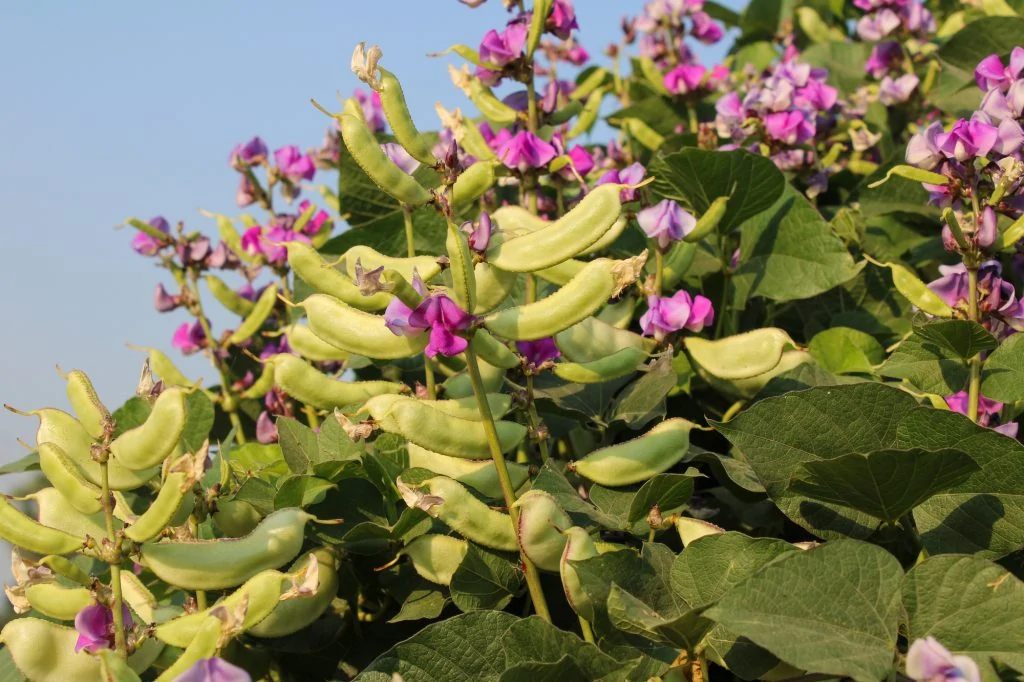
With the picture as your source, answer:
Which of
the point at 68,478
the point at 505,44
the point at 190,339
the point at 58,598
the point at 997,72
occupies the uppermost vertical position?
the point at 505,44

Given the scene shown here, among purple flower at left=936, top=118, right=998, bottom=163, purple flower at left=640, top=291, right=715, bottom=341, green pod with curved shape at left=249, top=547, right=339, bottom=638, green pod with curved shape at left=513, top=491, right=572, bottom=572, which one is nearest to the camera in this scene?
green pod with curved shape at left=513, top=491, right=572, bottom=572

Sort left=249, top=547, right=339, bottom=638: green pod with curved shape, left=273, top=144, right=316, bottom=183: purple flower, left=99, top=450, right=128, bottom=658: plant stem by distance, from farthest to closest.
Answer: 1. left=273, top=144, right=316, bottom=183: purple flower
2. left=249, top=547, right=339, bottom=638: green pod with curved shape
3. left=99, top=450, right=128, bottom=658: plant stem

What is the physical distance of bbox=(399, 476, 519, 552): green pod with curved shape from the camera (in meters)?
1.65

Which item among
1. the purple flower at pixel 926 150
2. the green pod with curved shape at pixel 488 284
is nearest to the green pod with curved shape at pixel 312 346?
the green pod with curved shape at pixel 488 284

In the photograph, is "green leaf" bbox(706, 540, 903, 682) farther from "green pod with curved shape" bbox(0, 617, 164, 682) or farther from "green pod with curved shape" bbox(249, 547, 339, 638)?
"green pod with curved shape" bbox(0, 617, 164, 682)

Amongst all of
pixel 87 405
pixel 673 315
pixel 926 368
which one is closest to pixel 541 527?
pixel 87 405

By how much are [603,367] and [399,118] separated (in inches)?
20.0

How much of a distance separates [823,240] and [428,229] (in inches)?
35.0

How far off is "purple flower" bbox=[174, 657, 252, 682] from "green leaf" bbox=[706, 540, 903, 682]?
52 cm

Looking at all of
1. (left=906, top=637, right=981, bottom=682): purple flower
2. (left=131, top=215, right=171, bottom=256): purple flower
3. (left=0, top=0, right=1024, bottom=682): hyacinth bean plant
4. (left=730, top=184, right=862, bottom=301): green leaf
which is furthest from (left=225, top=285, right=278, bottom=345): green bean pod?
(left=906, top=637, right=981, bottom=682): purple flower

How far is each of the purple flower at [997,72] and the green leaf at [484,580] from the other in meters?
1.38

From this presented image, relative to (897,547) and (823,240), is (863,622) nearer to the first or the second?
(897,547)

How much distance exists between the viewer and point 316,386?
1.93 metres

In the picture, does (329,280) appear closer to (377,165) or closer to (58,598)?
(377,165)
